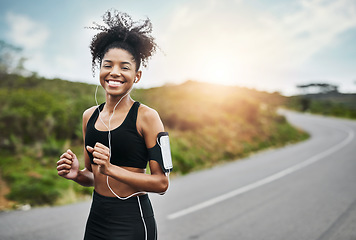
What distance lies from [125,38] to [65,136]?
374 inches

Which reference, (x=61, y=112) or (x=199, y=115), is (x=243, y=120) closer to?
(x=199, y=115)

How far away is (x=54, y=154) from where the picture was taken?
28.0 feet

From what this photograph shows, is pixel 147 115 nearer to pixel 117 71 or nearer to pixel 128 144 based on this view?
pixel 128 144

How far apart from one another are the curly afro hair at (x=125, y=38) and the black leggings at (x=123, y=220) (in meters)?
0.78

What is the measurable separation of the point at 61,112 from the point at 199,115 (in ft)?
26.9

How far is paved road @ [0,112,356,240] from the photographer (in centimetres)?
433

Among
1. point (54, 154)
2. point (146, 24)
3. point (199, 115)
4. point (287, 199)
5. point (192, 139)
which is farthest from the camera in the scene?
point (199, 115)

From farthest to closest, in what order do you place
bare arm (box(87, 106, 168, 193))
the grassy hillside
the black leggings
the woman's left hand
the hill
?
the hill, the grassy hillside, the black leggings, bare arm (box(87, 106, 168, 193)), the woman's left hand

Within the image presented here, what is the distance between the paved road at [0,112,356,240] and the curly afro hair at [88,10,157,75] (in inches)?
130

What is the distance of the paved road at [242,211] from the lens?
14.2ft

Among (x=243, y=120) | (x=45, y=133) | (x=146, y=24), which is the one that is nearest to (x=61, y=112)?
(x=45, y=133)

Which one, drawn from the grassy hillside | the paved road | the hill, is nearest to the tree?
the grassy hillside

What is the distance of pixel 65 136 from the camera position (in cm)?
1031

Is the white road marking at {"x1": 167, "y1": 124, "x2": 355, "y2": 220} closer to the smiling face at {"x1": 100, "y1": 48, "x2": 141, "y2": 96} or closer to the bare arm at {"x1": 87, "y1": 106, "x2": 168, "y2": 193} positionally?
the bare arm at {"x1": 87, "y1": 106, "x2": 168, "y2": 193}
